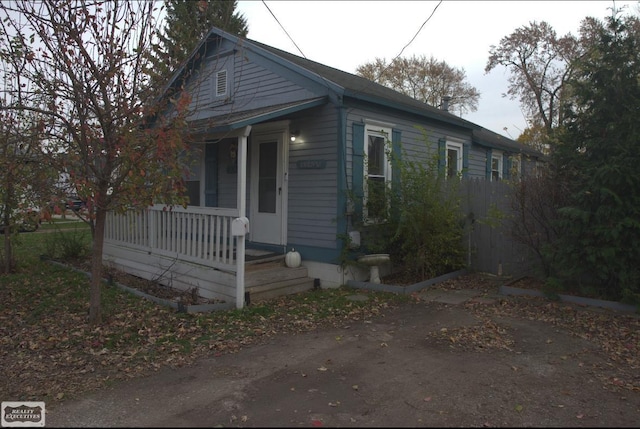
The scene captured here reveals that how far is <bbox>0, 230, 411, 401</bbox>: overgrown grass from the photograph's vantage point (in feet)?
14.0

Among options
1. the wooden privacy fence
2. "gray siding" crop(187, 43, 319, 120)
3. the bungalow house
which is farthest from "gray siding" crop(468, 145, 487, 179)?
"gray siding" crop(187, 43, 319, 120)

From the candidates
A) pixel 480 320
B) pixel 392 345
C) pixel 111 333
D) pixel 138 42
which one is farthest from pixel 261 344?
pixel 138 42

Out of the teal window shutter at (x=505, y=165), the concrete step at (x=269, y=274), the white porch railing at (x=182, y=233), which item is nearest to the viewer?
the white porch railing at (x=182, y=233)

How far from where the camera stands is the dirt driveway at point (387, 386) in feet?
10.8

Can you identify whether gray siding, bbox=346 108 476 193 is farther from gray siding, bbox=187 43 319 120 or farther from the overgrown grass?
the overgrown grass

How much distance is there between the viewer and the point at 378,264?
766cm

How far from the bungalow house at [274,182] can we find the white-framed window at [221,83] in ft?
0.18

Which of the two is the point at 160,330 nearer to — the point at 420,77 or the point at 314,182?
the point at 314,182

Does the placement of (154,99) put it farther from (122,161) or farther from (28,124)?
(28,124)

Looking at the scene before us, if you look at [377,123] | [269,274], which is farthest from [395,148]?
[269,274]

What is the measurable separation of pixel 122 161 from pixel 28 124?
8.25 feet

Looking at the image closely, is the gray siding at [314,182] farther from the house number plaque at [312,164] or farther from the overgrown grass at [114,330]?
the overgrown grass at [114,330]

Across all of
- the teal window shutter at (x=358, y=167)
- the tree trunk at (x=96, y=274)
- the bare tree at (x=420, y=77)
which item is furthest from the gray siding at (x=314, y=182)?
the bare tree at (x=420, y=77)

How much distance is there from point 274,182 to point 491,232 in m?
4.31
